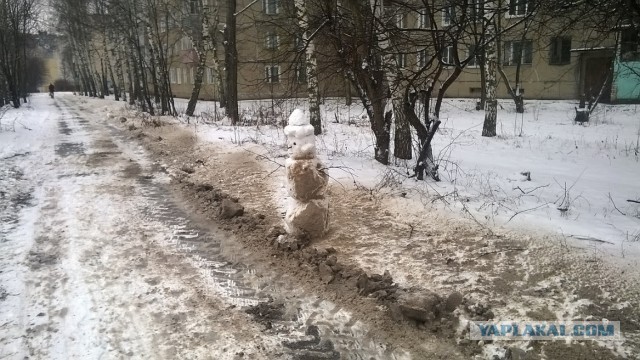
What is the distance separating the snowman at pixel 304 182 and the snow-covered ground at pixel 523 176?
1.20 m

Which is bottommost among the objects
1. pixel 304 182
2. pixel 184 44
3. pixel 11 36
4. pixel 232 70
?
pixel 304 182

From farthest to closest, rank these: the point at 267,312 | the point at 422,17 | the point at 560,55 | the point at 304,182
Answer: the point at 560,55
the point at 422,17
the point at 304,182
the point at 267,312

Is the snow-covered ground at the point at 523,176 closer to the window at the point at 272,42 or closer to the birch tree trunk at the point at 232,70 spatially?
the birch tree trunk at the point at 232,70

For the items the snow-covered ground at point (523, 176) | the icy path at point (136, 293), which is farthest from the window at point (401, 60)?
the icy path at point (136, 293)

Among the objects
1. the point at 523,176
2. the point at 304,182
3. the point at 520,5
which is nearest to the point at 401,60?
the point at 520,5

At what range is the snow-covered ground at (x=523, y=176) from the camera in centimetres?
481

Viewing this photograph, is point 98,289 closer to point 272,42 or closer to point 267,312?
point 267,312

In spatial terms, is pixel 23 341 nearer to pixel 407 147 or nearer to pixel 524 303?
pixel 524 303

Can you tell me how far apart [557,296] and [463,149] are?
8.44 m

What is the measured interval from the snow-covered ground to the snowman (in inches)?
47.2

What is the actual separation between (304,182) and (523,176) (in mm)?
4857

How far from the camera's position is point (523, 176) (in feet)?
25.9

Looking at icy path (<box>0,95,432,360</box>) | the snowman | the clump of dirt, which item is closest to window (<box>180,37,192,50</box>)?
icy path (<box>0,95,432,360</box>)

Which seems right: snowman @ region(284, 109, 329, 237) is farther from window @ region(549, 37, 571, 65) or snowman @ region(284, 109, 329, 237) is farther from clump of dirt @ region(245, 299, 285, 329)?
window @ region(549, 37, 571, 65)
